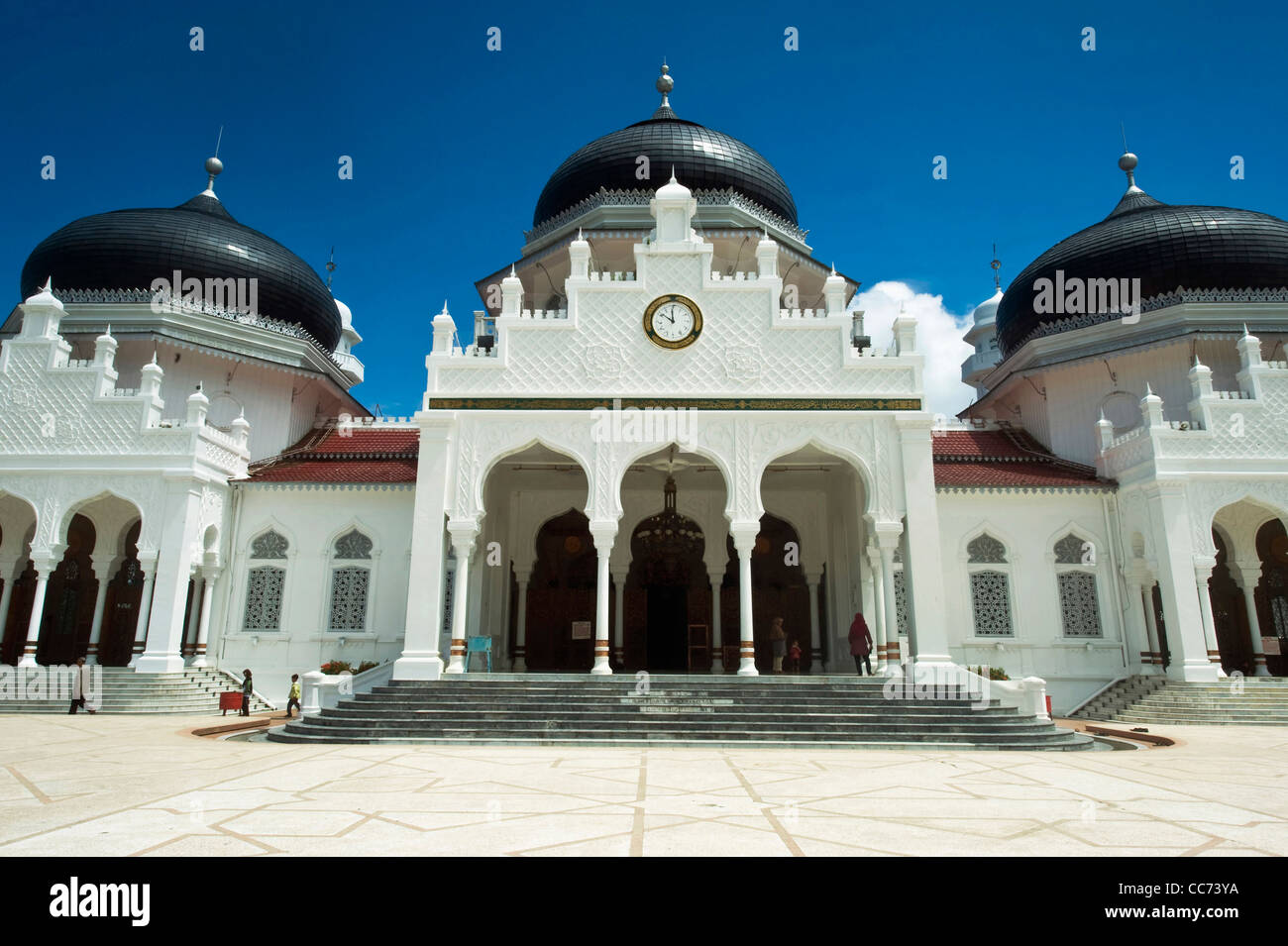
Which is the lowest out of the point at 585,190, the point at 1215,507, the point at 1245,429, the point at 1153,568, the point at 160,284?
the point at 1153,568

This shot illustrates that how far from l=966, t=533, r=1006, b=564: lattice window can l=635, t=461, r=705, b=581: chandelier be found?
5.65m

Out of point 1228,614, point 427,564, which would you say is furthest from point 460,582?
point 1228,614

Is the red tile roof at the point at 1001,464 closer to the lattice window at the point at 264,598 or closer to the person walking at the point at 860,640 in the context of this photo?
the person walking at the point at 860,640

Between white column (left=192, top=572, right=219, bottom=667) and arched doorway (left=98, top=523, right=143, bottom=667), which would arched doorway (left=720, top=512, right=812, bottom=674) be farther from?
arched doorway (left=98, top=523, right=143, bottom=667)

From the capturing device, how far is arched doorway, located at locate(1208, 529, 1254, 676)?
55.6ft

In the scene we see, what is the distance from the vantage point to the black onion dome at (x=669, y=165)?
65.9 ft

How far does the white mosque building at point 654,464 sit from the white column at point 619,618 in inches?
2.7

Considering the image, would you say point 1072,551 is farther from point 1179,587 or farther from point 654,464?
point 654,464

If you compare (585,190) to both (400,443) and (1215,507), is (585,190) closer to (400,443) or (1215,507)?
(400,443)

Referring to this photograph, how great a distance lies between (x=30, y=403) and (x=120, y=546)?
11.3ft

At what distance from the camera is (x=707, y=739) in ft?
34.8

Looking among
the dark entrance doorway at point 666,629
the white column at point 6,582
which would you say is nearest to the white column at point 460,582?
the dark entrance doorway at point 666,629
